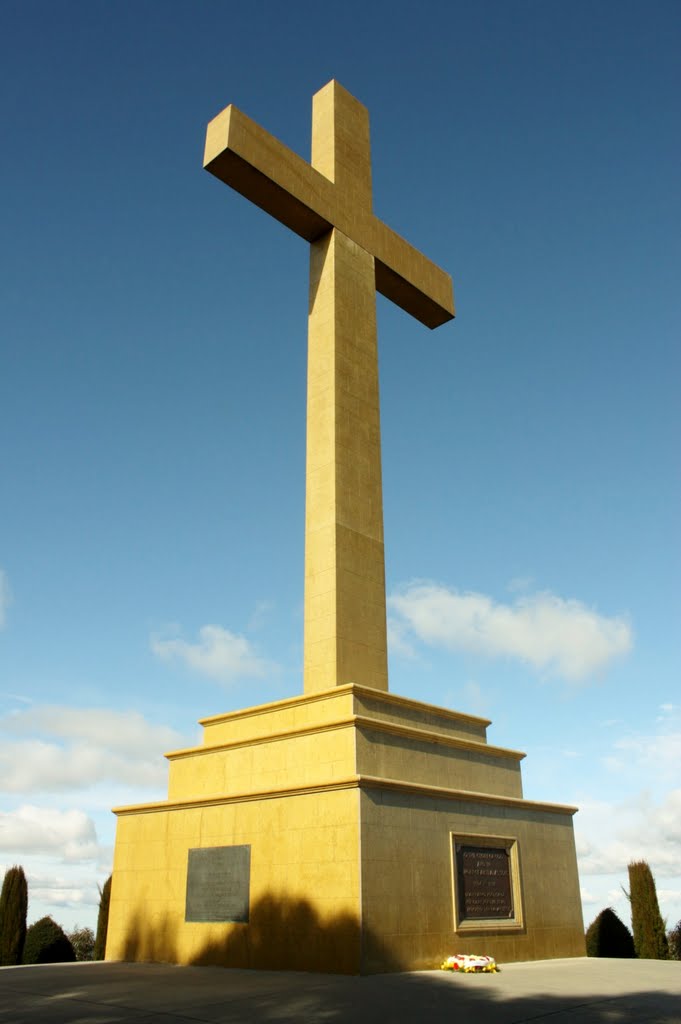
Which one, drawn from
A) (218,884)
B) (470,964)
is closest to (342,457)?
(218,884)

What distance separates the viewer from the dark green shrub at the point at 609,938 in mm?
22562

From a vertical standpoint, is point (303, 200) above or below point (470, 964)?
above

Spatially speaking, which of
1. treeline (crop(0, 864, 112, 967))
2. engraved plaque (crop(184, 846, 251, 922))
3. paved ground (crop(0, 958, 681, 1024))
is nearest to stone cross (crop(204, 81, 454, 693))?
engraved plaque (crop(184, 846, 251, 922))

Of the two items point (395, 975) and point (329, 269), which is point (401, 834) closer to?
point (395, 975)

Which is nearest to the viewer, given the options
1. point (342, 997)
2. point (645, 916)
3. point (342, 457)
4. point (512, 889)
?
point (342, 997)

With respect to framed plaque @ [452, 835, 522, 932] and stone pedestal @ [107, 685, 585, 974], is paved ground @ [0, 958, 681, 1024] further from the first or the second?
framed plaque @ [452, 835, 522, 932]

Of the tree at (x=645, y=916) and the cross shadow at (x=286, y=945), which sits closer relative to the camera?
the cross shadow at (x=286, y=945)

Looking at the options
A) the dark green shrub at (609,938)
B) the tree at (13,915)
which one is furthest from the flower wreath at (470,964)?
the tree at (13,915)

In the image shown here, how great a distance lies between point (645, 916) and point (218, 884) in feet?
45.8

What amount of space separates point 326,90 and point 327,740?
17.2 meters

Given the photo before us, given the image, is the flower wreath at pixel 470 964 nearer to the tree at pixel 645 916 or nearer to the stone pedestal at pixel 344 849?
the stone pedestal at pixel 344 849

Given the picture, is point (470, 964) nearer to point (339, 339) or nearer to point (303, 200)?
point (339, 339)

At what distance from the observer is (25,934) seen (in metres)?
22.8

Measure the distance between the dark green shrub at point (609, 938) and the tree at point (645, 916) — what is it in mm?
483
